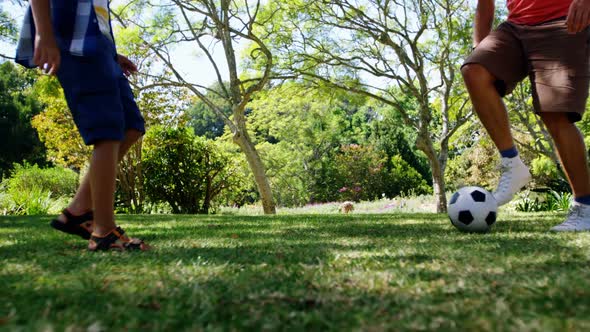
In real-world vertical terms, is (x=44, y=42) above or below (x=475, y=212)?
above

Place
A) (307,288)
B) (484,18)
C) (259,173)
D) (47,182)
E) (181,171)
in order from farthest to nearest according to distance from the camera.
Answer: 1. (47,182)
2. (181,171)
3. (259,173)
4. (484,18)
5. (307,288)

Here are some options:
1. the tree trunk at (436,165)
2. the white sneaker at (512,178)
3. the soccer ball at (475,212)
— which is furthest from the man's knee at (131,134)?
the tree trunk at (436,165)

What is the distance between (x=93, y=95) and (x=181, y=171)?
403 inches

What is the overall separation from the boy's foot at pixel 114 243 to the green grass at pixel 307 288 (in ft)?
0.29

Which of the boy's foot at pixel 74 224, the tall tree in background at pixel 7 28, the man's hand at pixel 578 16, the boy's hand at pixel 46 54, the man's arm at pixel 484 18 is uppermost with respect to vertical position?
the tall tree in background at pixel 7 28

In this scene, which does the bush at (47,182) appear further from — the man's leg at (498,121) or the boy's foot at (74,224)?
the man's leg at (498,121)

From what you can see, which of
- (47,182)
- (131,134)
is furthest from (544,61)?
(47,182)

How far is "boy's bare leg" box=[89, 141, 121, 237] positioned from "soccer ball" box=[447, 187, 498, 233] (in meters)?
2.05

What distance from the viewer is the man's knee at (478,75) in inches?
120

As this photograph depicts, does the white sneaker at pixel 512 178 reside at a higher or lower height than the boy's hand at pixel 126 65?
lower

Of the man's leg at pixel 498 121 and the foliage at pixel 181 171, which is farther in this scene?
the foliage at pixel 181 171

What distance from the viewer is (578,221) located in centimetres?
294

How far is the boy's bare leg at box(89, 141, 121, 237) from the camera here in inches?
94.7

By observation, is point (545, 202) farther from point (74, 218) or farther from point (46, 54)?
Answer: point (46, 54)
